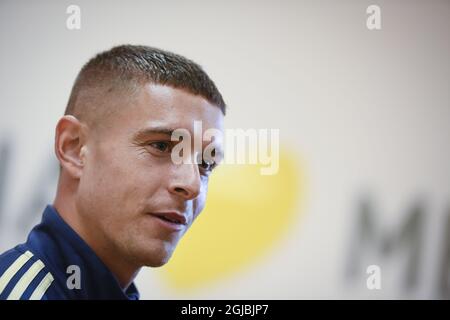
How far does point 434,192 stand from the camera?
1847 mm

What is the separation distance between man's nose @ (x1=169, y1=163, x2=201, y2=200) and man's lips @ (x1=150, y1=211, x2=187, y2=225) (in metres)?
0.05

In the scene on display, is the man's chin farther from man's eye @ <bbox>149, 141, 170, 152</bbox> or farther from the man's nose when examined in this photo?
man's eye @ <bbox>149, 141, 170, 152</bbox>

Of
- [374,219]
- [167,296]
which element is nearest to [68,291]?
[167,296]

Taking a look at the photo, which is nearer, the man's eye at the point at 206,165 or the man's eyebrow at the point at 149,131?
the man's eyebrow at the point at 149,131

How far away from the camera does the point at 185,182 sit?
1276 millimetres

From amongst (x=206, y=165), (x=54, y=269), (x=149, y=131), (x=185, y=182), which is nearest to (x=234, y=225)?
(x=206, y=165)

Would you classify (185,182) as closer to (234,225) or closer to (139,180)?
(139,180)

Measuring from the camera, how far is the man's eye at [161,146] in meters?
1.29

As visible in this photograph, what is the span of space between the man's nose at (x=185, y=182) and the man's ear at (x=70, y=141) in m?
0.26

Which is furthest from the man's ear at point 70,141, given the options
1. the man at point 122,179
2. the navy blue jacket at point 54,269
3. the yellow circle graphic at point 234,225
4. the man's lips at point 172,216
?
the yellow circle graphic at point 234,225

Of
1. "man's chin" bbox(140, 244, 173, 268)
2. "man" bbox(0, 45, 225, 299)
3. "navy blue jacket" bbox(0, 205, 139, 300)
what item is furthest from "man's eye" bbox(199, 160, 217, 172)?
"navy blue jacket" bbox(0, 205, 139, 300)

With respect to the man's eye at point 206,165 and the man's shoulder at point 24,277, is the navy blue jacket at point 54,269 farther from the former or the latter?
the man's eye at point 206,165

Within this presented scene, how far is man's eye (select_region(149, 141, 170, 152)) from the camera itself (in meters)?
1.29
